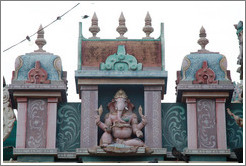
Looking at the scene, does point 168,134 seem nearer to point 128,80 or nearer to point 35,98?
point 128,80

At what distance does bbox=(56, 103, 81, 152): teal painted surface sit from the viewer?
19.0 metres

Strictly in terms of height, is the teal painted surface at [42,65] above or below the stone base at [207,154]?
above

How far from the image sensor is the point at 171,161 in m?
18.5

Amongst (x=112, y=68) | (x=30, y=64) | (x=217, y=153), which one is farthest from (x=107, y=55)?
(x=217, y=153)

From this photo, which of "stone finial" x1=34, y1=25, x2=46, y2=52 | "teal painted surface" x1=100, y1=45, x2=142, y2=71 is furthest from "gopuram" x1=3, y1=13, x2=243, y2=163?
"stone finial" x1=34, y1=25, x2=46, y2=52

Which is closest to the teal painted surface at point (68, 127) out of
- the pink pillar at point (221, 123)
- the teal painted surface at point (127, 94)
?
the teal painted surface at point (127, 94)

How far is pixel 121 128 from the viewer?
61.3 feet

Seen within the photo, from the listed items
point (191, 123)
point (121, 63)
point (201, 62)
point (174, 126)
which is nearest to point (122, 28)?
point (121, 63)

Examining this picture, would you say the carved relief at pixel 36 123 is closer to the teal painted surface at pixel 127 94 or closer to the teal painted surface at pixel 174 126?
the teal painted surface at pixel 127 94

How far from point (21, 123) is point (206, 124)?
14.1 feet

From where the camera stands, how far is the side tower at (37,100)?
18636 mm

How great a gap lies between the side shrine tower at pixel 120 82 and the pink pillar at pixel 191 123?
678mm

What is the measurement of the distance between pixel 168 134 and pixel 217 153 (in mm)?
1305

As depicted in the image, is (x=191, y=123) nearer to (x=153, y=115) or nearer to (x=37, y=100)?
(x=153, y=115)
